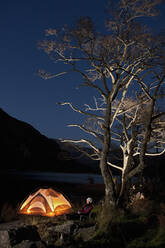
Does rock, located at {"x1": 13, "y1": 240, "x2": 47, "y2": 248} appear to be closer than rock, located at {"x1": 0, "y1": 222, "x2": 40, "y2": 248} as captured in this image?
Yes

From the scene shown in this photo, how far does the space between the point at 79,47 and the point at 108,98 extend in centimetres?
278

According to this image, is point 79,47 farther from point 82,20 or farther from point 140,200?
point 140,200

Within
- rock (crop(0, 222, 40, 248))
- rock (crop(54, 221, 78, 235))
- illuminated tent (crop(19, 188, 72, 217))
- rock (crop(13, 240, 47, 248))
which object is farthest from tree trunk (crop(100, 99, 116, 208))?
rock (crop(13, 240, 47, 248))

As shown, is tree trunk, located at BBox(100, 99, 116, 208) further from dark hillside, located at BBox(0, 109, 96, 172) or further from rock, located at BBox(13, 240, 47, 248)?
dark hillside, located at BBox(0, 109, 96, 172)

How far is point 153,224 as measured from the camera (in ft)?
29.9

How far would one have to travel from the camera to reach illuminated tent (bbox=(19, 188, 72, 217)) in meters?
12.5

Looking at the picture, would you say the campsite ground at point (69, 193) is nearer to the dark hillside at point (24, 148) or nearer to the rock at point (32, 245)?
the rock at point (32, 245)

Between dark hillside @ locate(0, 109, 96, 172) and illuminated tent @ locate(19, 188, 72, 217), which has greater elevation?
dark hillside @ locate(0, 109, 96, 172)

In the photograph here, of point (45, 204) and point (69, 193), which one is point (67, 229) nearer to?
point (45, 204)

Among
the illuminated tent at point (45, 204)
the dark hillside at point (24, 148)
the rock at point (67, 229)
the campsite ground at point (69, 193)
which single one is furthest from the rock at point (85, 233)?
the dark hillside at point (24, 148)

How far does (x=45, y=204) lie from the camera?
1252 centimetres

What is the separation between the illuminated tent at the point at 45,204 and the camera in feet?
40.9

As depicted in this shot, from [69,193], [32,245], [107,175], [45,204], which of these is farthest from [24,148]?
[32,245]

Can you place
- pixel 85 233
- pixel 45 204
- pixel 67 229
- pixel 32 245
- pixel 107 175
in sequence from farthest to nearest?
pixel 45 204 → pixel 107 175 → pixel 67 229 → pixel 85 233 → pixel 32 245
